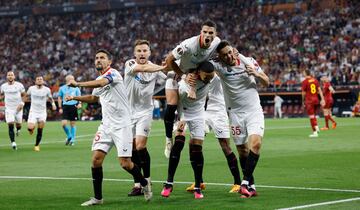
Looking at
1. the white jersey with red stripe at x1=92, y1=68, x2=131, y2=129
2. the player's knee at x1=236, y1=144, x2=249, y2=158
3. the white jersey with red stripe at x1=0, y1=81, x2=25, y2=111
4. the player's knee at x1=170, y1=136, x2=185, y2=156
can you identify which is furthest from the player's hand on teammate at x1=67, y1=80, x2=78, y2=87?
the white jersey with red stripe at x1=0, y1=81, x2=25, y2=111

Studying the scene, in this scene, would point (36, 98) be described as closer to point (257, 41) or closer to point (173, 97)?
point (173, 97)

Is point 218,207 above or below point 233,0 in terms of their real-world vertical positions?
below

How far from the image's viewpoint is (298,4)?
61000 millimetres

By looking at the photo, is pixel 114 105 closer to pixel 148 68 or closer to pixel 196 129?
pixel 148 68

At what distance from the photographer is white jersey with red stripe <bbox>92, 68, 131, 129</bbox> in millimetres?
11898

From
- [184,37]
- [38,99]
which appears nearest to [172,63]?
[38,99]

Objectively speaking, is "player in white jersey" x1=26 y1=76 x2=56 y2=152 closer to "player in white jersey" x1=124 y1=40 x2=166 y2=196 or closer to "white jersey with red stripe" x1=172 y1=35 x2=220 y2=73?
"player in white jersey" x1=124 y1=40 x2=166 y2=196

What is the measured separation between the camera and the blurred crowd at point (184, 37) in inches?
2100

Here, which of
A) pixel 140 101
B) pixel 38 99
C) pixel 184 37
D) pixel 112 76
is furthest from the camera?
pixel 184 37

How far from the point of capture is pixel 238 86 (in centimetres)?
1274

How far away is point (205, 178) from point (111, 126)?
402cm

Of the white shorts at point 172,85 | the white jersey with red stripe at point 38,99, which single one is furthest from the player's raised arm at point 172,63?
the white jersey with red stripe at point 38,99

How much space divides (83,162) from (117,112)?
8022mm

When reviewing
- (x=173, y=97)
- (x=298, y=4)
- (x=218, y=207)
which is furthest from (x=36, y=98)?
(x=298, y=4)
